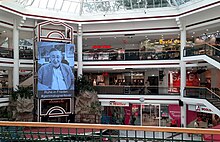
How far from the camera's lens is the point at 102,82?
101 feet

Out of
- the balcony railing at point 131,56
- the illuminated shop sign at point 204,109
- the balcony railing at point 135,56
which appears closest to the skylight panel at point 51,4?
the balcony railing at point 131,56

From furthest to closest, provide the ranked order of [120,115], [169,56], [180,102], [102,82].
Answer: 1. [102,82]
2. [120,115]
3. [169,56]
4. [180,102]

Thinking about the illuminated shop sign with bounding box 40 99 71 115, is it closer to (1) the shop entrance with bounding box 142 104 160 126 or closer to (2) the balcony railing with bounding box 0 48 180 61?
(2) the balcony railing with bounding box 0 48 180 61

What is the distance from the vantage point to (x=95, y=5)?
22.9 metres

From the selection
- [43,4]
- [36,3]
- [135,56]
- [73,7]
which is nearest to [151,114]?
[135,56]

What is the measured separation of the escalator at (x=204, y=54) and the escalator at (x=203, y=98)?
6.68 ft

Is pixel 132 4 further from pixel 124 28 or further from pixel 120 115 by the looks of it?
pixel 120 115

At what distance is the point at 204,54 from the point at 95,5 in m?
10.5

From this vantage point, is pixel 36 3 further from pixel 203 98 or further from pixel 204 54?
pixel 203 98

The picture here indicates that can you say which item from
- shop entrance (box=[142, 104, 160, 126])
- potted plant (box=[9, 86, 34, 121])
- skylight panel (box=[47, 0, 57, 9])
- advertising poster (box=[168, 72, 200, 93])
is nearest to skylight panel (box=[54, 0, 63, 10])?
skylight panel (box=[47, 0, 57, 9])

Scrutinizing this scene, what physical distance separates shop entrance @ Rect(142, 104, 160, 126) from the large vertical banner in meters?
7.04

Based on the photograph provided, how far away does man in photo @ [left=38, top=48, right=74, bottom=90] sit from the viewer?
19.1 meters

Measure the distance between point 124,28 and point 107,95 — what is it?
6.13m

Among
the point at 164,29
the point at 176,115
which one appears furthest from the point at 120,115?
the point at 164,29
